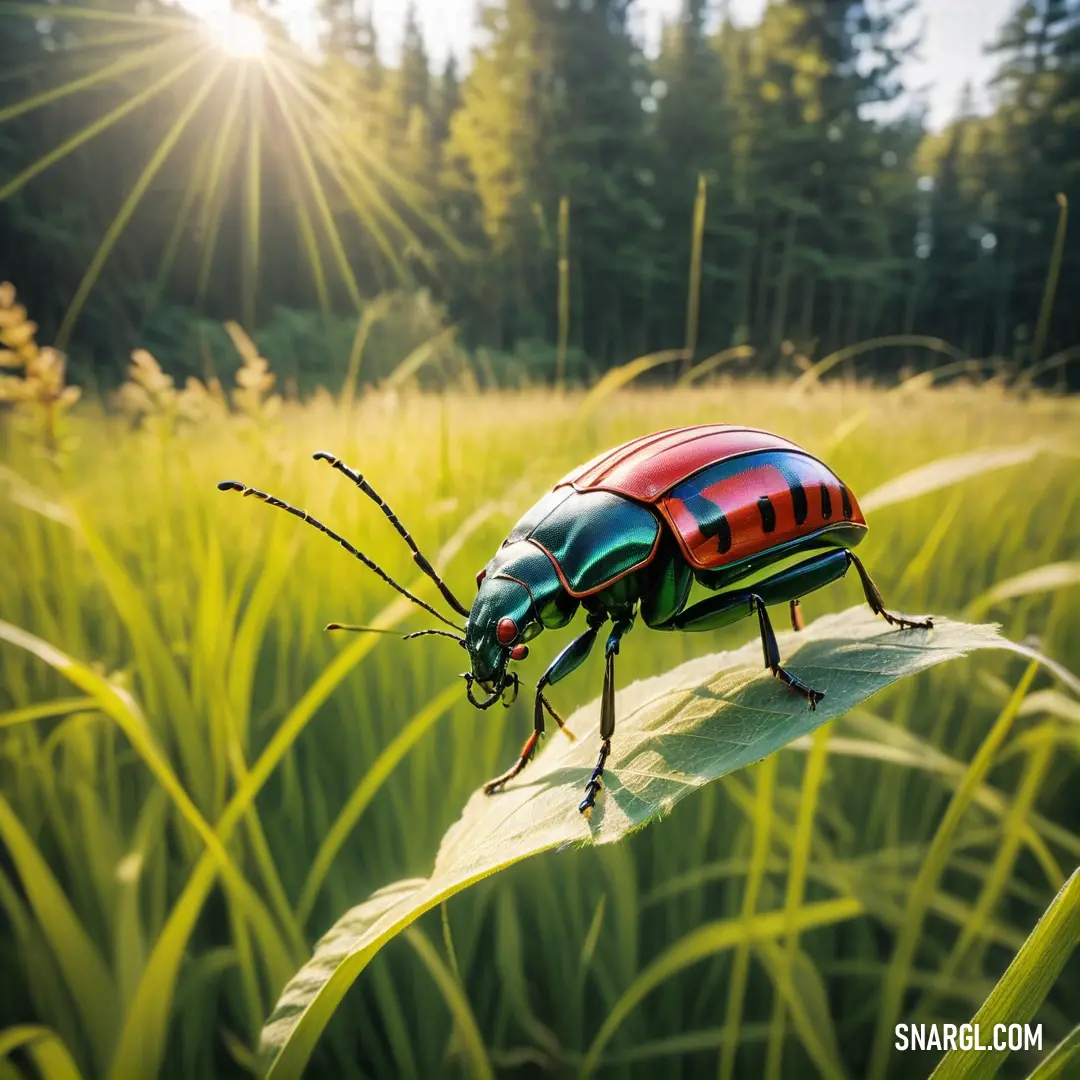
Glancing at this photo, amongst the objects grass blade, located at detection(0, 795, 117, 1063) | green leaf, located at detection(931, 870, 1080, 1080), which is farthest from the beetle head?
grass blade, located at detection(0, 795, 117, 1063)

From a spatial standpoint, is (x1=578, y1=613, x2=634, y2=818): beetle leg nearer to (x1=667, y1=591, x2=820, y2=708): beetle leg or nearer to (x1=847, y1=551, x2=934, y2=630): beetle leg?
(x1=667, y1=591, x2=820, y2=708): beetle leg

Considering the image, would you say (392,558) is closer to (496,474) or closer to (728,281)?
(496,474)

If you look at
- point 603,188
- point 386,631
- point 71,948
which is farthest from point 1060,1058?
point 603,188

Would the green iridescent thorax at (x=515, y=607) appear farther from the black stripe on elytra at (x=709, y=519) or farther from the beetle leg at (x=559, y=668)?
the black stripe on elytra at (x=709, y=519)

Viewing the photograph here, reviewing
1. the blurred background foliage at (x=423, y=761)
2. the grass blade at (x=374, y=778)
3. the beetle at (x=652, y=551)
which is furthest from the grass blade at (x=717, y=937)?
the beetle at (x=652, y=551)

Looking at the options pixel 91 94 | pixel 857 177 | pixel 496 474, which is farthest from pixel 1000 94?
pixel 496 474

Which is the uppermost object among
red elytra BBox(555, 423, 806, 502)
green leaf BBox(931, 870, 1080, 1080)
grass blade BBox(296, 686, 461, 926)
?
red elytra BBox(555, 423, 806, 502)
